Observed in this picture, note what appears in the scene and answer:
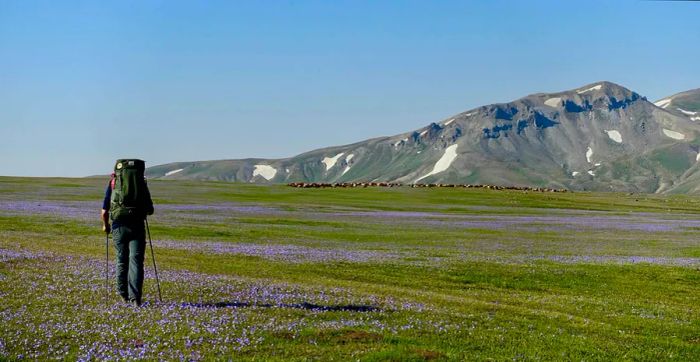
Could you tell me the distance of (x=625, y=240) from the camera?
62.5 m

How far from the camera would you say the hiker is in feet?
68.8

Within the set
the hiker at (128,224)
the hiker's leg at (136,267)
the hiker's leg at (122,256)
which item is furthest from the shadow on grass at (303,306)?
the hiker's leg at (122,256)

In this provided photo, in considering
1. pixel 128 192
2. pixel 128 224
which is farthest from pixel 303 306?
pixel 128 192

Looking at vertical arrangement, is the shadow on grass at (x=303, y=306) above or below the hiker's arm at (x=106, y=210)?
below

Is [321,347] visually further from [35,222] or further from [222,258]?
[35,222]

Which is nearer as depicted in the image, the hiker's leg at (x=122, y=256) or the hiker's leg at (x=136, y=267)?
the hiker's leg at (x=136, y=267)

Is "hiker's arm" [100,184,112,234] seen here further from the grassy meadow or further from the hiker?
the grassy meadow

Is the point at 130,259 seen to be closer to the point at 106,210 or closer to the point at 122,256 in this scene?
the point at 122,256

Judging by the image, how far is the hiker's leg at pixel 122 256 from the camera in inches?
827

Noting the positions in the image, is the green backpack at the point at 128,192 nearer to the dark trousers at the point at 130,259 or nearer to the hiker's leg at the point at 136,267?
the dark trousers at the point at 130,259

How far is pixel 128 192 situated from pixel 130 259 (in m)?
2.15

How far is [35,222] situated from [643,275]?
1859 inches

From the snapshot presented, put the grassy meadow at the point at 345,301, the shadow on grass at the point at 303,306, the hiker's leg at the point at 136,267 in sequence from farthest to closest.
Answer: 1. the shadow on grass at the point at 303,306
2. the hiker's leg at the point at 136,267
3. the grassy meadow at the point at 345,301

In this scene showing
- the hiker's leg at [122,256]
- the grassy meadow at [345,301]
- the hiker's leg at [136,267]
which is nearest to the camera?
the grassy meadow at [345,301]
